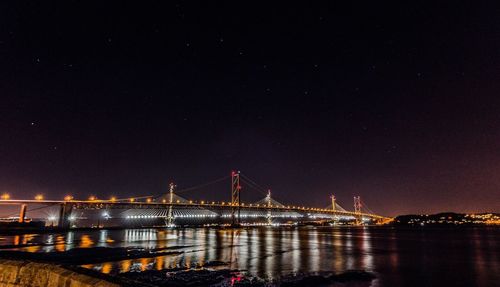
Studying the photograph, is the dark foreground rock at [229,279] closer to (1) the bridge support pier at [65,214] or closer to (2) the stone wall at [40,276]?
(2) the stone wall at [40,276]

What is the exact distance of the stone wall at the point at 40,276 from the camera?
3.48 metres

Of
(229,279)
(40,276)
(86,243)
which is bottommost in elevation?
(86,243)

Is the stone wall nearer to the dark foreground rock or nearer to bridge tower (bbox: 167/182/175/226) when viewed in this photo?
the dark foreground rock

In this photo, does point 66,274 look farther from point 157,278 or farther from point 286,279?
point 286,279

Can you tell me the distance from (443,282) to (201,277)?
11536 mm

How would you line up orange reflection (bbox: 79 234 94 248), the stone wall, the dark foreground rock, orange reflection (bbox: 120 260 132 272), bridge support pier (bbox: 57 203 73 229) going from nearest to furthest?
the stone wall
the dark foreground rock
orange reflection (bbox: 120 260 132 272)
orange reflection (bbox: 79 234 94 248)
bridge support pier (bbox: 57 203 73 229)

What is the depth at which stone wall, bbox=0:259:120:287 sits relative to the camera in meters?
3.48

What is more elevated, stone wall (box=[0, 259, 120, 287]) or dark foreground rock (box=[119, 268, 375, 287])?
stone wall (box=[0, 259, 120, 287])

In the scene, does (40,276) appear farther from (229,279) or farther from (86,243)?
(86,243)

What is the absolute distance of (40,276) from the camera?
3.84 metres

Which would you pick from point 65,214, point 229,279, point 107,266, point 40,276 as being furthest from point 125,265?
point 65,214

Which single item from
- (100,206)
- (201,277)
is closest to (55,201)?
(100,206)

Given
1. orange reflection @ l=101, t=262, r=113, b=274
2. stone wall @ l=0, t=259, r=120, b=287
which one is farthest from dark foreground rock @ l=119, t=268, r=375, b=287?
stone wall @ l=0, t=259, r=120, b=287

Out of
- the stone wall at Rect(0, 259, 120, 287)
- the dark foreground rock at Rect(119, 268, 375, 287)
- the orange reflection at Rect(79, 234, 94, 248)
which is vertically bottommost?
the orange reflection at Rect(79, 234, 94, 248)
